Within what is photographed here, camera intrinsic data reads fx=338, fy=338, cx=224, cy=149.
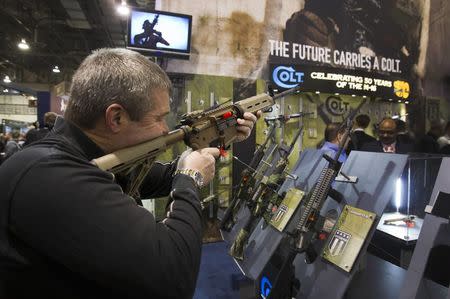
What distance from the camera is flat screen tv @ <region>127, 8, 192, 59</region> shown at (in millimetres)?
4395

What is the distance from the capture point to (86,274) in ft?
2.51

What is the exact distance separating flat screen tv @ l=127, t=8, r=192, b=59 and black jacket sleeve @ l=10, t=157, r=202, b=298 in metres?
3.95

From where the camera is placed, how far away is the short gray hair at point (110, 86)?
93cm

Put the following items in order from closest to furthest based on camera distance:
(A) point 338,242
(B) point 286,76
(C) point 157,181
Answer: (C) point 157,181
(A) point 338,242
(B) point 286,76

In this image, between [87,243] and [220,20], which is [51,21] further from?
[87,243]

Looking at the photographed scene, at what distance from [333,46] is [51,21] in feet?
21.0

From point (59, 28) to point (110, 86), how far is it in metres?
9.46

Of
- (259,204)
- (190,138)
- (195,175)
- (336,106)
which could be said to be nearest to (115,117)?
(195,175)

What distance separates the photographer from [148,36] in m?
4.47

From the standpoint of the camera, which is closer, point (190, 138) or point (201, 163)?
point (201, 163)

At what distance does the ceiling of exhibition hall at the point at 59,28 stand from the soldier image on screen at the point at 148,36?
1.14m

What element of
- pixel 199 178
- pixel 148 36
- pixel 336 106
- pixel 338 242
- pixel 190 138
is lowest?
pixel 338 242

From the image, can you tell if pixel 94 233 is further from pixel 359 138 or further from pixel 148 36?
pixel 148 36

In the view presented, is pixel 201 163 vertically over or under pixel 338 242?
over
